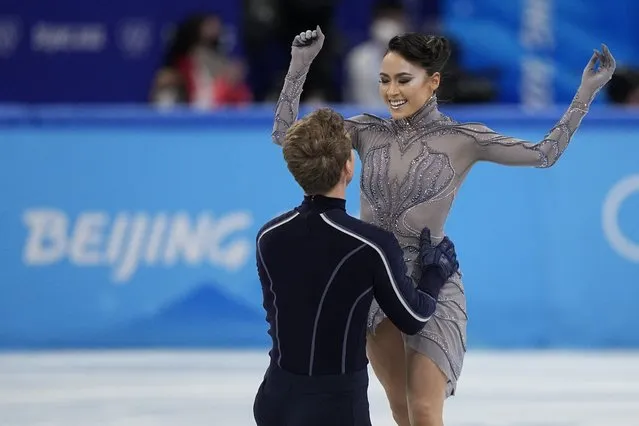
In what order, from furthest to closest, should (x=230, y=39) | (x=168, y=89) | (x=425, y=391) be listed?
(x=230, y=39), (x=168, y=89), (x=425, y=391)

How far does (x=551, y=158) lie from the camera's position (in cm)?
483

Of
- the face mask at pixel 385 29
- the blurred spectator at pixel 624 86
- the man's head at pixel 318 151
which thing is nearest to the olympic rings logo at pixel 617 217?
the blurred spectator at pixel 624 86

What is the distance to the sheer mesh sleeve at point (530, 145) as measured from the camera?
4828 mm

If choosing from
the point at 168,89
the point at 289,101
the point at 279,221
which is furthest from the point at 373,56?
the point at 279,221

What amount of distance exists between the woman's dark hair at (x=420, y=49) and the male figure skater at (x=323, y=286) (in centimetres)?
69

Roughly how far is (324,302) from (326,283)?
0.06m

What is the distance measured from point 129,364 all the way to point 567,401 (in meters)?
2.76

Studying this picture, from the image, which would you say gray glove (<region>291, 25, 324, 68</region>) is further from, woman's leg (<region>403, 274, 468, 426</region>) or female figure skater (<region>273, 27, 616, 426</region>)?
woman's leg (<region>403, 274, 468, 426</region>)

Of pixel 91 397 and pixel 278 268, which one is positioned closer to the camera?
pixel 278 268

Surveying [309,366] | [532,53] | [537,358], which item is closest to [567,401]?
[537,358]

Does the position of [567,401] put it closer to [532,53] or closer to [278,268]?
[278,268]

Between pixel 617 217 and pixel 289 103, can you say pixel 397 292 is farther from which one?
pixel 617 217

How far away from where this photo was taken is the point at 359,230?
13.8 ft

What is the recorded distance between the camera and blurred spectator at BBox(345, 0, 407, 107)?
37.3 feet
